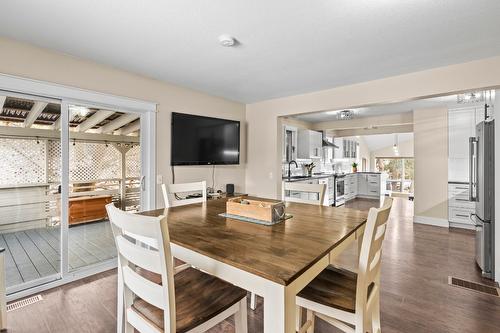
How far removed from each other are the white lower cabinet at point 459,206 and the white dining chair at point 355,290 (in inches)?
172

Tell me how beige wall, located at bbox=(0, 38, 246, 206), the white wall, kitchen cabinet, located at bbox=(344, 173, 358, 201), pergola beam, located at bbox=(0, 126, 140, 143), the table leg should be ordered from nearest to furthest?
the table leg
beige wall, located at bbox=(0, 38, 246, 206)
pergola beam, located at bbox=(0, 126, 140, 143)
the white wall
kitchen cabinet, located at bbox=(344, 173, 358, 201)

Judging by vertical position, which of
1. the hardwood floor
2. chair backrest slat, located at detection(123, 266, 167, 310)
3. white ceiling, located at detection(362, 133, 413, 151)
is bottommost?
the hardwood floor

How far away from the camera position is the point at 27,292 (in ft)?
7.57

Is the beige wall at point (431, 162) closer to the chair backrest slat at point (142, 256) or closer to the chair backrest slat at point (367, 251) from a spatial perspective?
the chair backrest slat at point (367, 251)

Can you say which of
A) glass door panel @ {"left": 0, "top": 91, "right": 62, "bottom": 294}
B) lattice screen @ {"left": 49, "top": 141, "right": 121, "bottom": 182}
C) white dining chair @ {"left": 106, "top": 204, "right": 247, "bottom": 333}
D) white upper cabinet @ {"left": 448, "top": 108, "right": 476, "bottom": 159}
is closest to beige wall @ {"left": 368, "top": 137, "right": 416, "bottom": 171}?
white upper cabinet @ {"left": 448, "top": 108, "right": 476, "bottom": 159}

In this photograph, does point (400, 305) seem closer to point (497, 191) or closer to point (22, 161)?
point (497, 191)

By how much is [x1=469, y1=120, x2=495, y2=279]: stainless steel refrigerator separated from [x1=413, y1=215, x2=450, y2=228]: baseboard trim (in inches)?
82.1

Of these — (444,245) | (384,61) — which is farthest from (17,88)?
(444,245)

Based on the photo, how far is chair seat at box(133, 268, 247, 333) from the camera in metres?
1.10

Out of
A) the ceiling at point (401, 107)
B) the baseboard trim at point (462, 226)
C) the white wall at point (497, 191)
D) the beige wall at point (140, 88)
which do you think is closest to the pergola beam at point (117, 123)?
the beige wall at point (140, 88)

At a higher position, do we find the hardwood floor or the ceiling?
the ceiling

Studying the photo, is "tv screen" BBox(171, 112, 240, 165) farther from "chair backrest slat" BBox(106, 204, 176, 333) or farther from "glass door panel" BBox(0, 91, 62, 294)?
"chair backrest slat" BBox(106, 204, 176, 333)

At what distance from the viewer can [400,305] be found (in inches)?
84.1

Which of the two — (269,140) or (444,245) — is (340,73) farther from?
(444,245)
